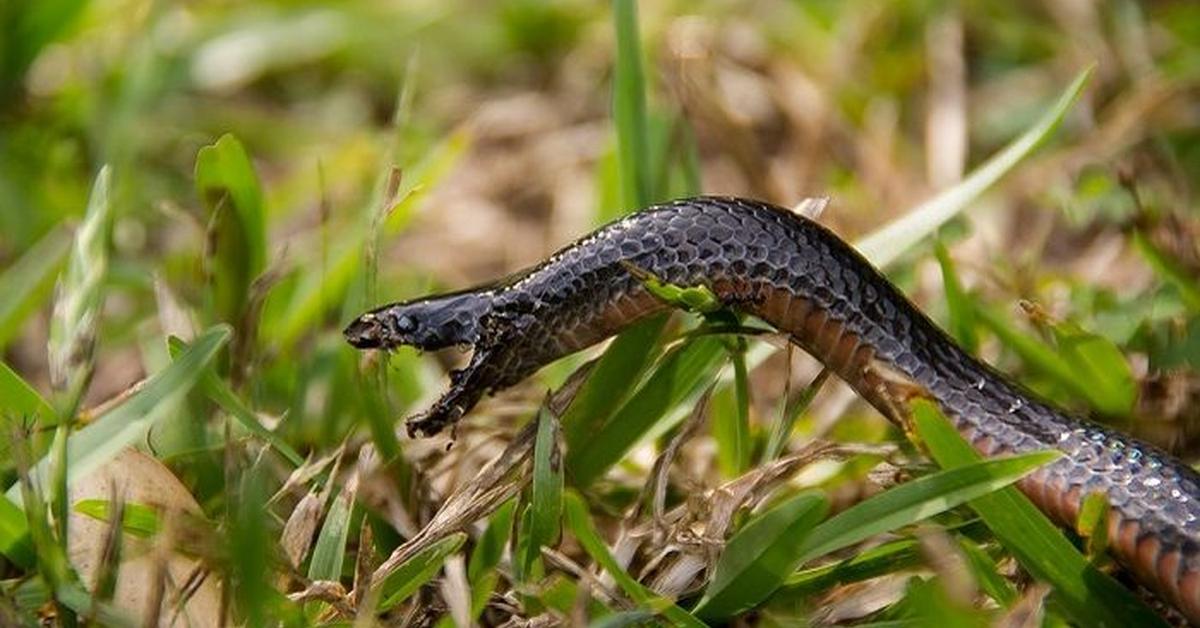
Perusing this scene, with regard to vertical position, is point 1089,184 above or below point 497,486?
above

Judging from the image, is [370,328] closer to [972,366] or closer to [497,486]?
[497,486]

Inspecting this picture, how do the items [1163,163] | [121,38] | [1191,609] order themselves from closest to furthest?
[1191,609] → [1163,163] → [121,38]

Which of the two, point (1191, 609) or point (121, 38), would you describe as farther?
point (121, 38)

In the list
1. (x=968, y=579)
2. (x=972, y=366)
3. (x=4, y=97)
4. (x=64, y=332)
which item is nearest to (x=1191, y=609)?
(x=968, y=579)

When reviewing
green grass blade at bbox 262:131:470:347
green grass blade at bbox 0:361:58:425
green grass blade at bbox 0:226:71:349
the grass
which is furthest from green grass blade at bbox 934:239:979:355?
green grass blade at bbox 0:226:71:349

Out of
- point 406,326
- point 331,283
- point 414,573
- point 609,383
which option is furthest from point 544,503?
point 331,283

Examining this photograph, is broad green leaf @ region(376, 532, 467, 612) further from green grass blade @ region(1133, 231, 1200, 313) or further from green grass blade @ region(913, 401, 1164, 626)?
green grass blade @ region(1133, 231, 1200, 313)

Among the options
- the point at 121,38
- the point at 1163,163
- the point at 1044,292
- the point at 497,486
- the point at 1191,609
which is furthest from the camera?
the point at 121,38
